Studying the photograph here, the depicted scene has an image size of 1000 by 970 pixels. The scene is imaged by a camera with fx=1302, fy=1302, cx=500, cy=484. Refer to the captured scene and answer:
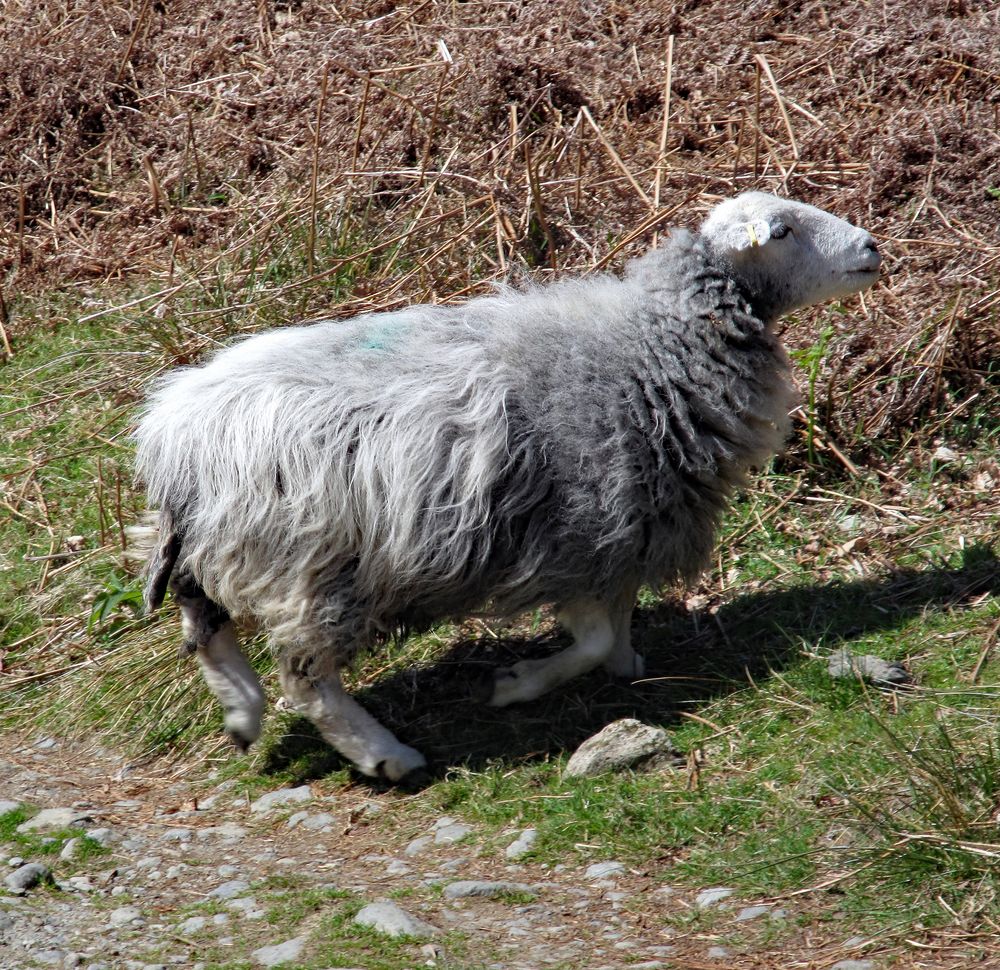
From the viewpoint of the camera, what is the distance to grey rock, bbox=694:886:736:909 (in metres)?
3.31

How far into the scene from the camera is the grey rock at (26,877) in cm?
372

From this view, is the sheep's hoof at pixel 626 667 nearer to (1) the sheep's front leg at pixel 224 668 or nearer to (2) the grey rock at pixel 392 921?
(1) the sheep's front leg at pixel 224 668

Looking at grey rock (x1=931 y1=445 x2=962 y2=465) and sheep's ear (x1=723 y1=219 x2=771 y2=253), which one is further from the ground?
sheep's ear (x1=723 y1=219 x2=771 y2=253)

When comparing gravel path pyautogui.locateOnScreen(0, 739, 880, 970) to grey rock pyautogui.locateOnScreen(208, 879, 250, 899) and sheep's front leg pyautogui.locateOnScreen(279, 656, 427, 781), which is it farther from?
sheep's front leg pyautogui.locateOnScreen(279, 656, 427, 781)

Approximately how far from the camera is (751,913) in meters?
3.23

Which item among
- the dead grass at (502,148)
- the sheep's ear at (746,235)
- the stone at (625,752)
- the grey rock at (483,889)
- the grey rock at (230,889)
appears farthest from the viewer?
the dead grass at (502,148)

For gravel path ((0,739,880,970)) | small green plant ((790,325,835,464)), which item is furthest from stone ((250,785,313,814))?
small green plant ((790,325,835,464))

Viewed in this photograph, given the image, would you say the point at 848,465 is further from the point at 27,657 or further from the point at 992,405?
the point at 27,657

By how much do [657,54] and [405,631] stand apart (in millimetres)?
4786

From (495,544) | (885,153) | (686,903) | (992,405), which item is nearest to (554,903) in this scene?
(686,903)

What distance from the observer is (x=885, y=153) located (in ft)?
21.8

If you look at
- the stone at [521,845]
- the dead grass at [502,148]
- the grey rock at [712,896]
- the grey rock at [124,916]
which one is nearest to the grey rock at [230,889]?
the grey rock at [124,916]

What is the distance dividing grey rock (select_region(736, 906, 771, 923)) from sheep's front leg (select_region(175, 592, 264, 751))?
6.29 feet

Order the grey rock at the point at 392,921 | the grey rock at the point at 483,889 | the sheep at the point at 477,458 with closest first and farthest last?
the grey rock at the point at 392,921 → the grey rock at the point at 483,889 → the sheep at the point at 477,458
